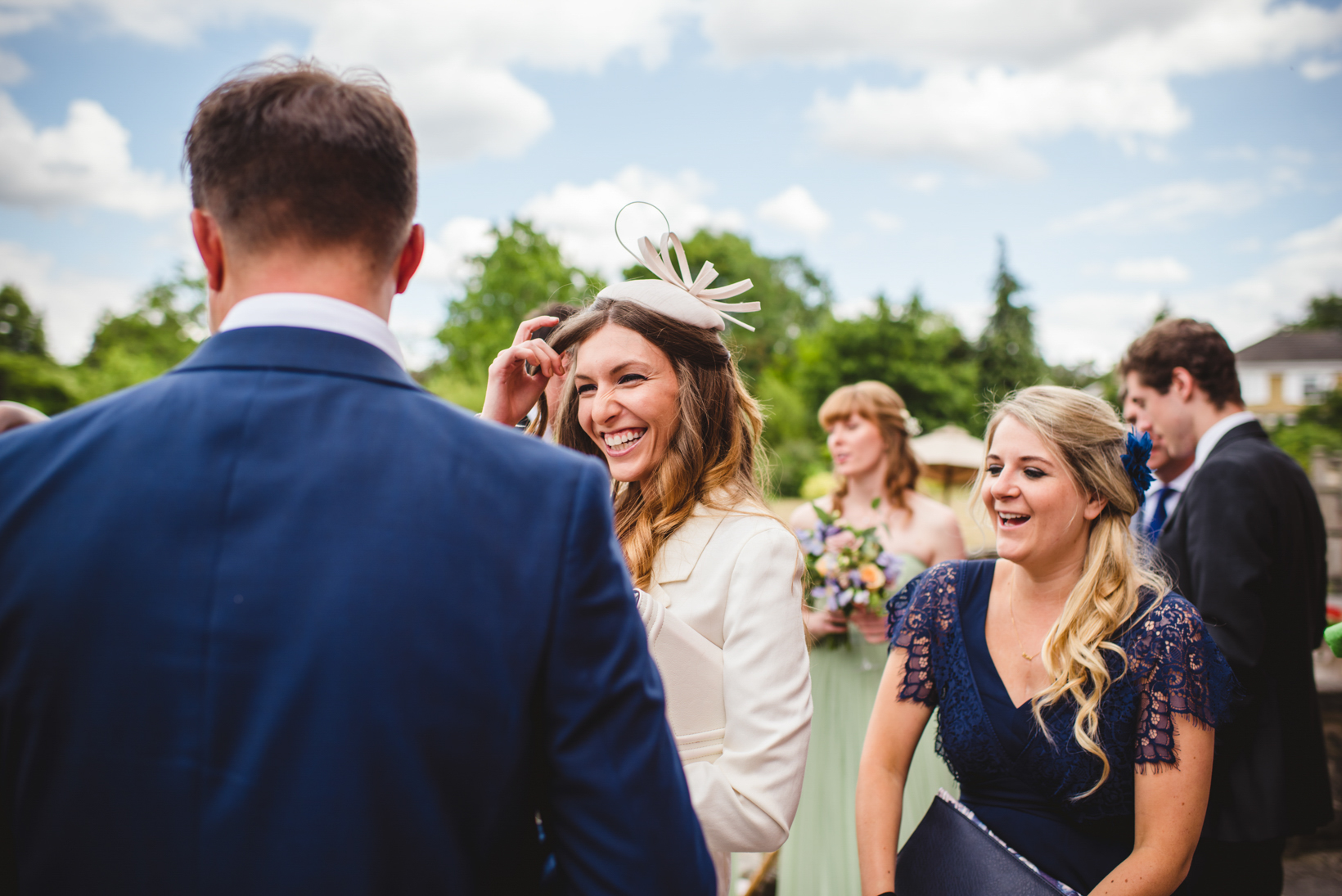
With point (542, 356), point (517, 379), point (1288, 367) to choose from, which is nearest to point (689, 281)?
point (542, 356)

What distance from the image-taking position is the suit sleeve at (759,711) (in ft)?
5.92

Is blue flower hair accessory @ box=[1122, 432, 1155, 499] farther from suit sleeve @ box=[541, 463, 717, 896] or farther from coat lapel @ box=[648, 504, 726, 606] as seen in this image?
suit sleeve @ box=[541, 463, 717, 896]

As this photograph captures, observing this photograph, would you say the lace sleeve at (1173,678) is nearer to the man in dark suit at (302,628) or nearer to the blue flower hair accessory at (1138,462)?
the blue flower hair accessory at (1138,462)

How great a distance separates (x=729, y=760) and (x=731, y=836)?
0.16 m

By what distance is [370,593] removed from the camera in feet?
3.25

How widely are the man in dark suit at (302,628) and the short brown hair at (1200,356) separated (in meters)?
3.53

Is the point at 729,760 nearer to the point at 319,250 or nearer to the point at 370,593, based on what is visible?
the point at 370,593

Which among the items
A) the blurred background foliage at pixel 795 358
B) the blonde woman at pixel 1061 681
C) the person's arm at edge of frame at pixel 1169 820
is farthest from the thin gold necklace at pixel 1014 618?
the blurred background foliage at pixel 795 358

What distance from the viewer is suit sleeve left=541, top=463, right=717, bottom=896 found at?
3.60ft

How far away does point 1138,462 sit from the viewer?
2604 mm

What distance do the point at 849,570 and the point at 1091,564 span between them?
81.8 inches

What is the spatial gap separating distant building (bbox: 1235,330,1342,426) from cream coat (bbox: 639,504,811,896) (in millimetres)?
66422

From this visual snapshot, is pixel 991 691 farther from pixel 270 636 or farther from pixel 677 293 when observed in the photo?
pixel 270 636

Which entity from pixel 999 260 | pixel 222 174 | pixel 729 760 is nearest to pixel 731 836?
pixel 729 760
